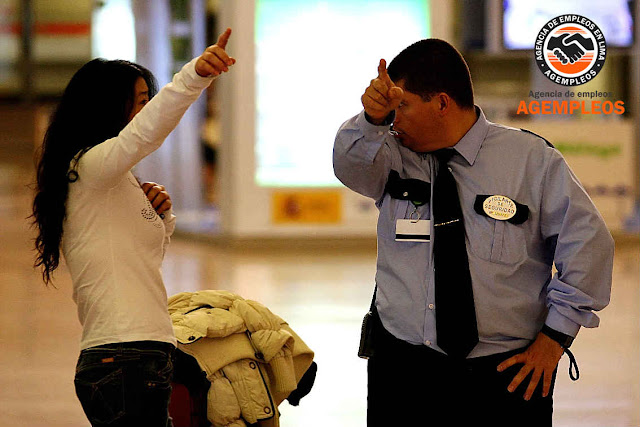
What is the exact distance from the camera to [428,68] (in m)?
2.34

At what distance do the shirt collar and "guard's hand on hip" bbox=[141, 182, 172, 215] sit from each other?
76 cm

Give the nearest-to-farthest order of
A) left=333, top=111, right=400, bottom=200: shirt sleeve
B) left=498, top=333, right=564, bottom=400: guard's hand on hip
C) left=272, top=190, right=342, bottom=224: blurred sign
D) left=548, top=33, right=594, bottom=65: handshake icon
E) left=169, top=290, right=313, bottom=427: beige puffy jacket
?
left=333, top=111, right=400, bottom=200: shirt sleeve → left=498, top=333, right=564, bottom=400: guard's hand on hip → left=169, top=290, right=313, bottom=427: beige puffy jacket → left=548, top=33, right=594, bottom=65: handshake icon → left=272, top=190, right=342, bottom=224: blurred sign

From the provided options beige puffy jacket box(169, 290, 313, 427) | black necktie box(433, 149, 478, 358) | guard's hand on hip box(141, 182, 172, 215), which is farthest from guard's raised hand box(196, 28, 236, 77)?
beige puffy jacket box(169, 290, 313, 427)

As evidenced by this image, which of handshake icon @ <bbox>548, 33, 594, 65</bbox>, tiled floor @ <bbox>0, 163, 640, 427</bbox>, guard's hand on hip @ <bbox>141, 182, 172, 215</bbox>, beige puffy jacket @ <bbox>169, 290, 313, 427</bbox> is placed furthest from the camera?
handshake icon @ <bbox>548, 33, 594, 65</bbox>

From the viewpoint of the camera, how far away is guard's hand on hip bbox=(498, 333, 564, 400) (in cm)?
233

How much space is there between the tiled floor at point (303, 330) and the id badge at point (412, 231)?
1617 millimetres

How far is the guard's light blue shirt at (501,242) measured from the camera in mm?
2279

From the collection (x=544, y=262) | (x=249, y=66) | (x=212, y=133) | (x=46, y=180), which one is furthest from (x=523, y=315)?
(x=212, y=133)

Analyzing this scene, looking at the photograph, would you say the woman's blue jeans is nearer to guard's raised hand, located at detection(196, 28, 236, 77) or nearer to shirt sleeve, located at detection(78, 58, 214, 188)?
shirt sleeve, located at detection(78, 58, 214, 188)

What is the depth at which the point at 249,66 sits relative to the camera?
892 centimetres

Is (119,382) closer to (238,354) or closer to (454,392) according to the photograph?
(454,392)

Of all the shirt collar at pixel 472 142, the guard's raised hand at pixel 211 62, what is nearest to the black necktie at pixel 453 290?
the shirt collar at pixel 472 142

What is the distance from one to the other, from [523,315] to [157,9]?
8421mm

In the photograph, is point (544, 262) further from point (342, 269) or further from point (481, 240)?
point (342, 269)
